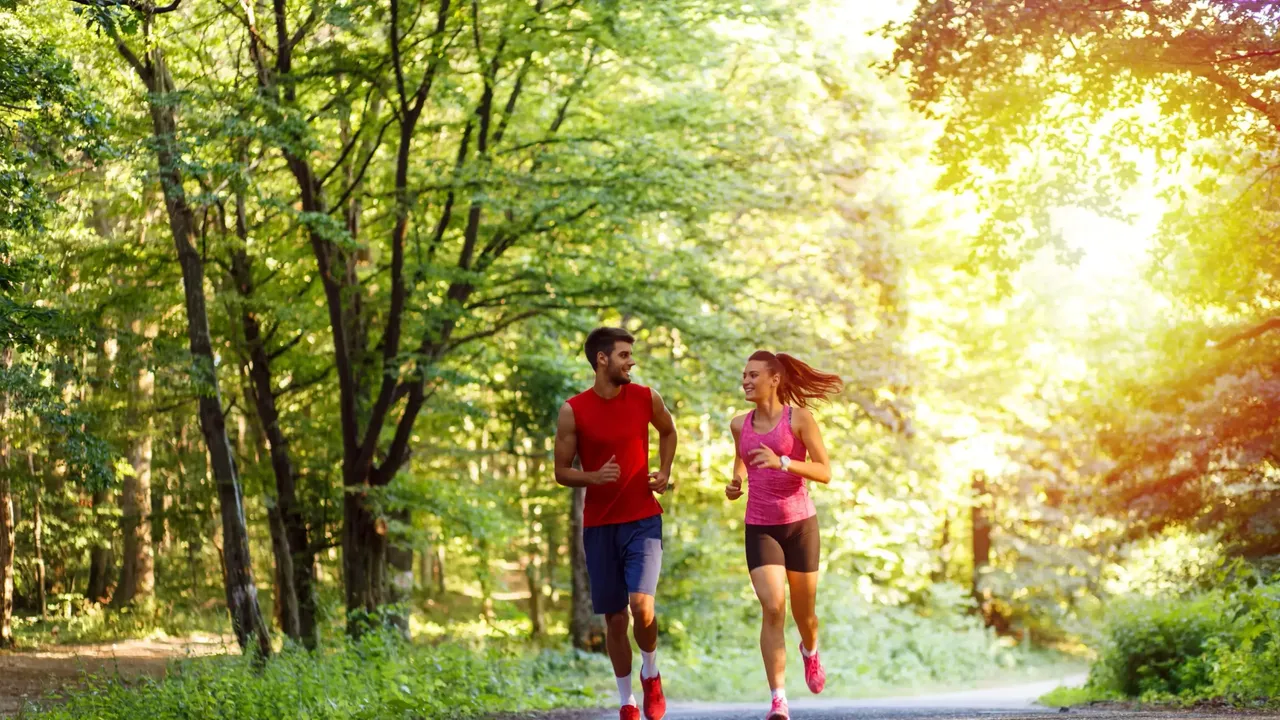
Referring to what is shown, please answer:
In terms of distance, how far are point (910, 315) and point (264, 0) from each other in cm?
1850

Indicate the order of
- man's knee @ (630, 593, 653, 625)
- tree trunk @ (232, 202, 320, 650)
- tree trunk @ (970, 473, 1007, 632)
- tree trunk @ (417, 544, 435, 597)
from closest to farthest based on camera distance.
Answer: man's knee @ (630, 593, 653, 625), tree trunk @ (232, 202, 320, 650), tree trunk @ (970, 473, 1007, 632), tree trunk @ (417, 544, 435, 597)

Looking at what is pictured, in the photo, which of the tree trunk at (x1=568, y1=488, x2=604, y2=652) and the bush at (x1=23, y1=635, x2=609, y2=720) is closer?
the bush at (x1=23, y1=635, x2=609, y2=720)

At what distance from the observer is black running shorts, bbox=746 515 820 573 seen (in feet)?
24.6

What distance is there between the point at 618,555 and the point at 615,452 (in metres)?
0.57

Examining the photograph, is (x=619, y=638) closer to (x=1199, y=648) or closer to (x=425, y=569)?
(x=1199, y=648)

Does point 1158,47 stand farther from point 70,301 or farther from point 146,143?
point 70,301

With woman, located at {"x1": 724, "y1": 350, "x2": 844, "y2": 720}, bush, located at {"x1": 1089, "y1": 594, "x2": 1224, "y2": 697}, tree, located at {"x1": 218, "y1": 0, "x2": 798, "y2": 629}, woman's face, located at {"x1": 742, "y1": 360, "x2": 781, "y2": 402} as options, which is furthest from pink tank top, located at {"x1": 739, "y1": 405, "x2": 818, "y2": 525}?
tree, located at {"x1": 218, "y1": 0, "x2": 798, "y2": 629}

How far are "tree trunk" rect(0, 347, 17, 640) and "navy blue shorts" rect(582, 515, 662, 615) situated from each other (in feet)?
38.1

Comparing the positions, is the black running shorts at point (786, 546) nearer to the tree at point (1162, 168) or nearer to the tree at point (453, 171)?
the tree at point (1162, 168)

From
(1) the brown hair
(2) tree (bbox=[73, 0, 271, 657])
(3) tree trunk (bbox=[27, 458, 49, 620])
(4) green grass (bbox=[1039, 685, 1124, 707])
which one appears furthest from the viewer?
(3) tree trunk (bbox=[27, 458, 49, 620])

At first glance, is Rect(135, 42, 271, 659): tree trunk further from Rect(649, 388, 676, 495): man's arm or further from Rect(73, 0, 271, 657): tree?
Rect(649, 388, 676, 495): man's arm

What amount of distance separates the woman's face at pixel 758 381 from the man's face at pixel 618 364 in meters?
0.73

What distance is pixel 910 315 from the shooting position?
30109mm

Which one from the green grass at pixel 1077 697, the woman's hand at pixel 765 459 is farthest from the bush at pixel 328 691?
the green grass at pixel 1077 697
